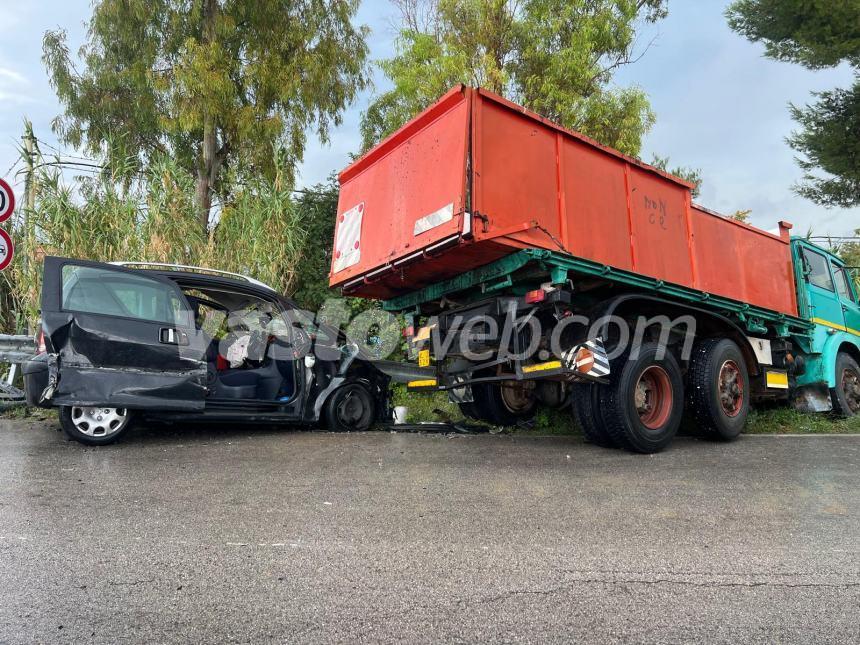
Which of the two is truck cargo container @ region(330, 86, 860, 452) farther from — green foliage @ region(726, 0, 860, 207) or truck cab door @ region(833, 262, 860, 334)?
green foliage @ region(726, 0, 860, 207)

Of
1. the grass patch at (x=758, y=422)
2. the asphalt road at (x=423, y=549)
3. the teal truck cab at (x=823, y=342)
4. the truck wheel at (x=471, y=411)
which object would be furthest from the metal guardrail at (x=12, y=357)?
the teal truck cab at (x=823, y=342)

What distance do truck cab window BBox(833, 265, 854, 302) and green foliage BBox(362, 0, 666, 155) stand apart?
649 cm

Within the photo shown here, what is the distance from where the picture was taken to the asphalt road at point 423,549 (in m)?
2.17

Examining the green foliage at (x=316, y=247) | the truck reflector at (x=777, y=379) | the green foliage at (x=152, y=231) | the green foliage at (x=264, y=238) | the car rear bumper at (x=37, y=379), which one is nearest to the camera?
the car rear bumper at (x=37, y=379)

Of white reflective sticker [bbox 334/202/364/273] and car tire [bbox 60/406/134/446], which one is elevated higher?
Result: white reflective sticker [bbox 334/202/364/273]

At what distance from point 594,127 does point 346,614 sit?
13961 mm

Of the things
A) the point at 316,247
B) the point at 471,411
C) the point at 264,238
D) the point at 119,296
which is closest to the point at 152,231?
the point at 264,238

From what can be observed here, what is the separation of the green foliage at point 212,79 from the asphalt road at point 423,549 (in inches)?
386

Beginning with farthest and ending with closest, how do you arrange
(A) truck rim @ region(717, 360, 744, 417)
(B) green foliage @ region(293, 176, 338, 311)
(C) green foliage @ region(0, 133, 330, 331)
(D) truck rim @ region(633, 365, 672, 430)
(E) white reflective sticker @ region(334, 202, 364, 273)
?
(B) green foliage @ region(293, 176, 338, 311), (C) green foliage @ region(0, 133, 330, 331), (A) truck rim @ region(717, 360, 744, 417), (E) white reflective sticker @ region(334, 202, 364, 273), (D) truck rim @ region(633, 365, 672, 430)

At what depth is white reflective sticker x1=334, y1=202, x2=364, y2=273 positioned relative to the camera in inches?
244

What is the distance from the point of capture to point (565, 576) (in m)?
2.59

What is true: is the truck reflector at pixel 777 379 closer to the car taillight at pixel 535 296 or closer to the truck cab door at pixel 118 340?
the car taillight at pixel 535 296

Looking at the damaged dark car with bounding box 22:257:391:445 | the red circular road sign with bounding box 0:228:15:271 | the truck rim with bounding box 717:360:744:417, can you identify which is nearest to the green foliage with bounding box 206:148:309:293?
the damaged dark car with bounding box 22:257:391:445

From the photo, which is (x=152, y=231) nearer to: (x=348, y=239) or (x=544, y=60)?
(x=348, y=239)
